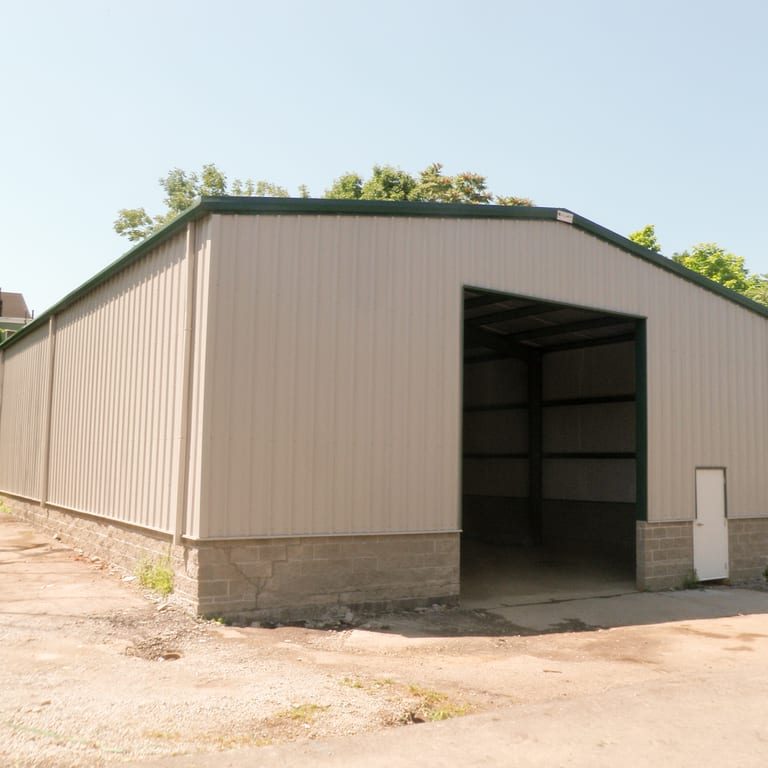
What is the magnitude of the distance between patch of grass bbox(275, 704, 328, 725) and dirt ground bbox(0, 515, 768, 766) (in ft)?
0.05

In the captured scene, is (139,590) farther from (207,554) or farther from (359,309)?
(359,309)

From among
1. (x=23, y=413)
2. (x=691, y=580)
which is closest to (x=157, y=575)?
(x=691, y=580)

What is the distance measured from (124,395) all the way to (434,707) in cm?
777

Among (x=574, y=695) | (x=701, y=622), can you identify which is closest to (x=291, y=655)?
(x=574, y=695)

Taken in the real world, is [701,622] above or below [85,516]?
below

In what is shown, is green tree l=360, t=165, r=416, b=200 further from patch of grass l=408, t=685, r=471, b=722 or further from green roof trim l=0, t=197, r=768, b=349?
patch of grass l=408, t=685, r=471, b=722

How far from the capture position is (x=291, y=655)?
8.54 meters

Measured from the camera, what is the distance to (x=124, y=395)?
12.6 metres

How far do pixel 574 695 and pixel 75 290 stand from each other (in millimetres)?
11920

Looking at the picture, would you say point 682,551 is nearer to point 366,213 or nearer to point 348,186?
point 366,213

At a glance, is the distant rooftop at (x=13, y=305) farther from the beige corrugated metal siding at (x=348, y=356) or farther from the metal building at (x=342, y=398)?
the beige corrugated metal siding at (x=348, y=356)

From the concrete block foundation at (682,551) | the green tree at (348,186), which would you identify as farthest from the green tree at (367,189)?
the concrete block foundation at (682,551)

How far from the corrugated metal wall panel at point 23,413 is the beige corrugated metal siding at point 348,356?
8958 mm

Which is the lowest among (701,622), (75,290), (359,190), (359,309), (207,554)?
(701,622)
